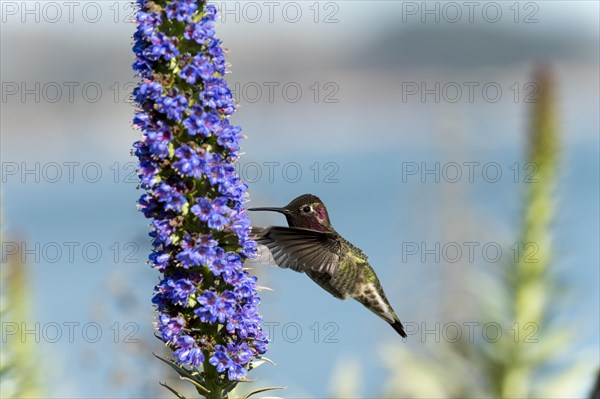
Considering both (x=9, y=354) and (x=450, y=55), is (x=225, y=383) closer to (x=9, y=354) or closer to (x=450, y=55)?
(x=9, y=354)

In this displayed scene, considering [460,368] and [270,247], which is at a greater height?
[270,247]

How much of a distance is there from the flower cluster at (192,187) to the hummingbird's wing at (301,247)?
76 centimetres

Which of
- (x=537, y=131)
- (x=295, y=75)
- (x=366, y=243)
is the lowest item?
(x=366, y=243)

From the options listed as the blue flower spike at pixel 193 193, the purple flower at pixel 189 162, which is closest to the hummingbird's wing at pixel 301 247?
the blue flower spike at pixel 193 193

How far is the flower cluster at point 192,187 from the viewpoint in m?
6.19

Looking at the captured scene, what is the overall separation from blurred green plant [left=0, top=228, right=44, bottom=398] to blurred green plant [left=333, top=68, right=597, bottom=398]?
254 centimetres

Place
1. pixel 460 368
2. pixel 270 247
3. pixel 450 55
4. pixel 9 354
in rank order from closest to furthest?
pixel 270 247, pixel 9 354, pixel 460 368, pixel 450 55

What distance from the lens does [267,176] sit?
1191 centimetres

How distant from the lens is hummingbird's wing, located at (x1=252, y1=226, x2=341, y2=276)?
744cm

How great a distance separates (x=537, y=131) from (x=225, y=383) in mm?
5027

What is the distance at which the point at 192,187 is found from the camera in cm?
628

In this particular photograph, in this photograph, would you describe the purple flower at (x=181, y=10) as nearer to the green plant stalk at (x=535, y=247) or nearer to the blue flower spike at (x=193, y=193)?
the blue flower spike at (x=193, y=193)

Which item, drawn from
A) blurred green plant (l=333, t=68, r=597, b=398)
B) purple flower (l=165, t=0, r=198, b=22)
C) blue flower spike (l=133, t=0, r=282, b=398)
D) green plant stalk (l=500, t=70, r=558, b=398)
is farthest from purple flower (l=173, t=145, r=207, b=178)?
green plant stalk (l=500, t=70, r=558, b=398)

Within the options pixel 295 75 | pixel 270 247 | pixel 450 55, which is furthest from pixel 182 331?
pixel 295 75
